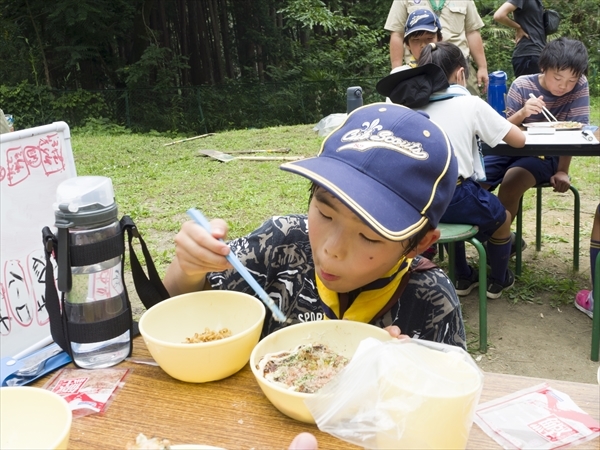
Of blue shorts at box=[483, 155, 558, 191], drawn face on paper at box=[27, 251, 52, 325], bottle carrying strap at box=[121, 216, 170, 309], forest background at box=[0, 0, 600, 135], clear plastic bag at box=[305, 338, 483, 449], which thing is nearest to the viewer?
clear plastic bag at box=[305, 338, 483, 449]

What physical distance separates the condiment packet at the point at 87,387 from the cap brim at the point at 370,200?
1.88 ft

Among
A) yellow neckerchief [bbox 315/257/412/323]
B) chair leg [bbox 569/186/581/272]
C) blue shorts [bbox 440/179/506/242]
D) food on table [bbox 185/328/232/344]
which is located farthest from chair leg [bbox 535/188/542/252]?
food on table [bbox 185/328/232/344]

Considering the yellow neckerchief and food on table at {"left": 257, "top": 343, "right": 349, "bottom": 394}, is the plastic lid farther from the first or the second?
the yellow neckerchief

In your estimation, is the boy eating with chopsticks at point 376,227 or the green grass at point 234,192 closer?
the boy eating with chopsticks at point 376,227

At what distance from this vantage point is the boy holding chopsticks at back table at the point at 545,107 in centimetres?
403

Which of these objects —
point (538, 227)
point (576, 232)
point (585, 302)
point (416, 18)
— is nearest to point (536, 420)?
point (585, 302)

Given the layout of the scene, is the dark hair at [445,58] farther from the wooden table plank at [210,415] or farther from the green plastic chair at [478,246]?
the wooden table plank at [210,415]

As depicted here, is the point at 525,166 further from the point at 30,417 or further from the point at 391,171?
the point at 30,417

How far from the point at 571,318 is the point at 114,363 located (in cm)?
314

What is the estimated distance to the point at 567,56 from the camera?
398cm

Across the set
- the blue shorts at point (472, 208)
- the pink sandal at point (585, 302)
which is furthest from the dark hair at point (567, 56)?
the pink sandal at point (585, 302)

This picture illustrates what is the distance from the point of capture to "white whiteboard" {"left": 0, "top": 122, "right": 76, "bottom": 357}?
1.50 metres

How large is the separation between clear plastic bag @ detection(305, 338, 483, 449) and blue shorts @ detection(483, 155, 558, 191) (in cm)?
343

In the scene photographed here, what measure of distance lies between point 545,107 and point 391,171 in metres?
3.55
